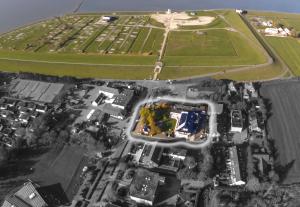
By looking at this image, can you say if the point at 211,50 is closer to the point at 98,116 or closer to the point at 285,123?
the point at 285,123

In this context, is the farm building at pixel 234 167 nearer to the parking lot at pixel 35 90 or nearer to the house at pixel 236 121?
the house at pixel 236 121

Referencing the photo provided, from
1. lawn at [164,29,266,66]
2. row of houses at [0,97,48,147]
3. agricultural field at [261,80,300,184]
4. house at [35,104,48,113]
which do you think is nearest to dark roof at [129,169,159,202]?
agricultural field at [261,80,300,184]

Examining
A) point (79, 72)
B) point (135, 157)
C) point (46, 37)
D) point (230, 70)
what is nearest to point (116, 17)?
point (46, 37)

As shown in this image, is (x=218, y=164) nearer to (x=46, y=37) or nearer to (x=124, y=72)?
(x=124, y=72)

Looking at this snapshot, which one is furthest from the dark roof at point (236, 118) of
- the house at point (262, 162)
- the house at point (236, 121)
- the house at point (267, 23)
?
the house at point (267, 23)

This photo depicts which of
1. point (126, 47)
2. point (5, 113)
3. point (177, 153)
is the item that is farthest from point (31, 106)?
point (126, 47)

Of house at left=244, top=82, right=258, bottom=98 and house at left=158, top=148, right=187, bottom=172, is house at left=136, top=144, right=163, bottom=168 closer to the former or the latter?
house at left=158, top=148, right=187, bottom=172

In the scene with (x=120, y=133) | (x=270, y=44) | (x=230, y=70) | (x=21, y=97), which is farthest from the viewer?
(x=270, y=44)
